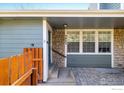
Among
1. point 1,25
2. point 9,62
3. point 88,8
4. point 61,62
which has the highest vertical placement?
point 88,8

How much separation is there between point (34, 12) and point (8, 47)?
6.85 feet

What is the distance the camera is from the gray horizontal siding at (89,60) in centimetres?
1373

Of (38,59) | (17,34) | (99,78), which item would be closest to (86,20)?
(99,78)

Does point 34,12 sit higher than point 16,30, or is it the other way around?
point 34,12

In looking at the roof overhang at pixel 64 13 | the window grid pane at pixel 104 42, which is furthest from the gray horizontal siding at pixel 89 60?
the roof overhang at pixel 64 13

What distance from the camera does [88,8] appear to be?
893cm

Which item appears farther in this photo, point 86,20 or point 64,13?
point 86,20

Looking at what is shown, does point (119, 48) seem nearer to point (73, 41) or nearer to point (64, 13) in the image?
point (73, 41)

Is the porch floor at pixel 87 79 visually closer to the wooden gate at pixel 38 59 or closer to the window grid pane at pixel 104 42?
the wooden gate at pixel 38 59

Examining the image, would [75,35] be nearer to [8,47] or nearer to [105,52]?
[105,52]

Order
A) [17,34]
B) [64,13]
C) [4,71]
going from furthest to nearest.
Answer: [17,34] → [64,13] → [4,71]

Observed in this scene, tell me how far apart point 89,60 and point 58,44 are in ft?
7.29

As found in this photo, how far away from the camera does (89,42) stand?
13883 mm

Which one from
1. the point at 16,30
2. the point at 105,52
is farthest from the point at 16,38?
the point at 105,52
